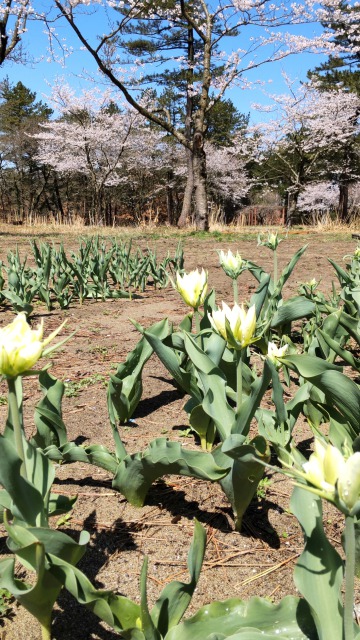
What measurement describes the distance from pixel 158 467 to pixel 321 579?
56cm

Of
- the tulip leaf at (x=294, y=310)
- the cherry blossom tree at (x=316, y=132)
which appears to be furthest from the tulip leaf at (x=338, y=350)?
the cherry blossom tree at (x=316, y=132)

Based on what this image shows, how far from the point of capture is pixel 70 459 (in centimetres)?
147

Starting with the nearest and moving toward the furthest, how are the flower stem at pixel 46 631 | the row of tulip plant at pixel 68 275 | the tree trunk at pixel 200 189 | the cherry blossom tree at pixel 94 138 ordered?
1. the flower stem at pixel 46 631
2. the row of tulip plant at pixel 68 275
3. the tree trunk at pixel 200 189
4. the cherry blossom tree at pixel 94 138

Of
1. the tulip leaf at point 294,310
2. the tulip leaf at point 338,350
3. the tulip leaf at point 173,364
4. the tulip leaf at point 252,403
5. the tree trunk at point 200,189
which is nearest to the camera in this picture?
the tulip leaf at point 252,403

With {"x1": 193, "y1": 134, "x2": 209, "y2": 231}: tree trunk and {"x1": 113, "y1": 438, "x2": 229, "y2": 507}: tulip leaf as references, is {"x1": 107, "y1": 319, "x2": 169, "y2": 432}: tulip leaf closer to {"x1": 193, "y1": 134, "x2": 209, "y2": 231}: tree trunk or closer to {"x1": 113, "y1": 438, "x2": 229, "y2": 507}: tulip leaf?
{"x1": 113, "y1": 438, "x2": 229, "y2": 507}: tulip leaf

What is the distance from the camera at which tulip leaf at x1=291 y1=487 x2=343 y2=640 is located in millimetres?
792

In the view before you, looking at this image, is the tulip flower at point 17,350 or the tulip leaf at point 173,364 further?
the tulip leaf at point 173,364

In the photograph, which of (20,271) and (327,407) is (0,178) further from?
(327,407)

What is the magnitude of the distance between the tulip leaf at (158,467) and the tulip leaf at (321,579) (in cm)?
38

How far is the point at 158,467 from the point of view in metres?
1.32

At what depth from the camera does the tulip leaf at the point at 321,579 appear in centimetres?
79

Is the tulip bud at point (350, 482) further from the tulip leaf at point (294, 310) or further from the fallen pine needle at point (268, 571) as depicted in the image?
the tulip leaf at point (294, 310)

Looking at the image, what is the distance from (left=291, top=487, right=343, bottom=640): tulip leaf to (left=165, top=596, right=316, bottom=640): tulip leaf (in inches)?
1.6

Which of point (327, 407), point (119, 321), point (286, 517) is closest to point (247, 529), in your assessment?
point (286, 517)
